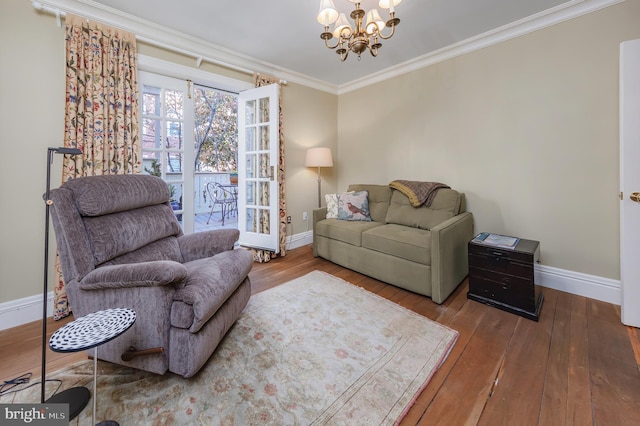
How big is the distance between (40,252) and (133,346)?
4.89 feet

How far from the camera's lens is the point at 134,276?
1.28 m

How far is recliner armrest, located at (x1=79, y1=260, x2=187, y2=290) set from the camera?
50.1 inches

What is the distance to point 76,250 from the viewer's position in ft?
4.49

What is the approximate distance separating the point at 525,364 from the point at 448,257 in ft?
2.98

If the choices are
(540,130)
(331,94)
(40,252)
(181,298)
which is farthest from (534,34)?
(40,252)

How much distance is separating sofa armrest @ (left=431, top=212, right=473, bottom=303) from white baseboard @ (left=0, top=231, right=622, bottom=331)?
584 millimetres

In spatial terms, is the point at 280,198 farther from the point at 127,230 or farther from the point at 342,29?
the point at 342,29

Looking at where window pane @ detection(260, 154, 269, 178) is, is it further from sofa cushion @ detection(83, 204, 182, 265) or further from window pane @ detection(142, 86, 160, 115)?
sofa cushion @ detection(83, 204, 182, 265)

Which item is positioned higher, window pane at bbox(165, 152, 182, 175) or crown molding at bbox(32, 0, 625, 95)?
crown molding at bbox(32, 0, 625, 95)

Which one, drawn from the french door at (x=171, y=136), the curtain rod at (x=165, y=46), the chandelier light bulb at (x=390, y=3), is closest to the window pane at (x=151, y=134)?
the french door at (x=171, y=136)

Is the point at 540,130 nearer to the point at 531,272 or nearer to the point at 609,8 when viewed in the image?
the point at 609,8

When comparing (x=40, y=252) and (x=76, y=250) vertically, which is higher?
(x=76, y=250)

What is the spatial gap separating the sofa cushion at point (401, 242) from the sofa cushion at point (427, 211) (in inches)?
4.1

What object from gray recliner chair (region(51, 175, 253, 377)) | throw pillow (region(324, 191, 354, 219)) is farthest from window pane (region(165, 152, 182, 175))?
throw pillow (region(324, 191, 354, 219))
